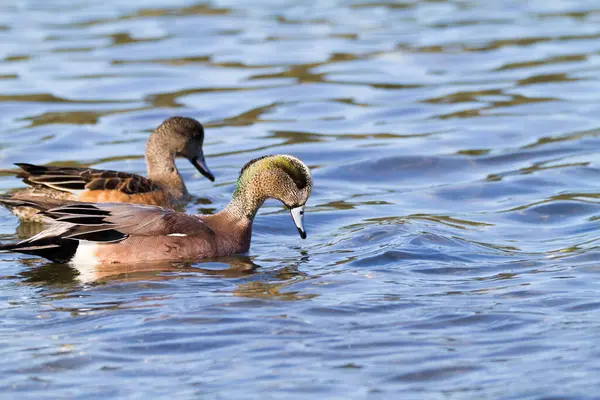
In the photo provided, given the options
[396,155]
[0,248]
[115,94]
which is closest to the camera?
[0,248]

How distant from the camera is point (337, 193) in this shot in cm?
1077

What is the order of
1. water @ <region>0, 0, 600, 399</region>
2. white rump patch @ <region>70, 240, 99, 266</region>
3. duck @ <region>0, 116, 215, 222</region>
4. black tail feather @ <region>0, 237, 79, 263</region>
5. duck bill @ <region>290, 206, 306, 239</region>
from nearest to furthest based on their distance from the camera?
water @ <region>0, 0, 600, 399</region> → black tail feather @ <region>0, 237, 79, 263</region> → white rump patch @ <region>70, 240, 99, 266</region> → duck bill @ <region>290, 206, 306, 239</region> → duck @ <region>0, 116, 215, 222</region>

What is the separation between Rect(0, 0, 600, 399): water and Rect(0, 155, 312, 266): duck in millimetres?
171

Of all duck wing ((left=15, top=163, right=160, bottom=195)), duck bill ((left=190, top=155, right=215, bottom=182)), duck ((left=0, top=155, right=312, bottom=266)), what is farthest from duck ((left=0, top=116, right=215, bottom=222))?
duck ((left=0, top=155, right=312, bottom=266))

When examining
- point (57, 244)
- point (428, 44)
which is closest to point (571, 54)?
point (428, 44)

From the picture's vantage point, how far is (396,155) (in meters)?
11.9

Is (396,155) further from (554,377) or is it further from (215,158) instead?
(554,377)

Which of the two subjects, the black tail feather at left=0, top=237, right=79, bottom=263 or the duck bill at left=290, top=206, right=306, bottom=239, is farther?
the duck bill at left=290, top=206, right=306, bottom=239

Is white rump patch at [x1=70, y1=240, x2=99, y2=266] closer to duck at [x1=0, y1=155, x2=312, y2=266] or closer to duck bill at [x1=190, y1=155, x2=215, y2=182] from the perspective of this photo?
duck at [x1=0, y1=155, x2=312, y2=266]

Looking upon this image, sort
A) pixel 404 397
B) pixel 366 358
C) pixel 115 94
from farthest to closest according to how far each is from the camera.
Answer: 1. pixel 115 94
2. pixel 366 358
3. pixel 404 397

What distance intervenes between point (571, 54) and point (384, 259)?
8914 millimetres

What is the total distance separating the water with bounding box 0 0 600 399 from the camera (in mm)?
5805

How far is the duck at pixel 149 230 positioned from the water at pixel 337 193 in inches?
6.7

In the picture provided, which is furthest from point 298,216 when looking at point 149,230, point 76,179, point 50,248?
point 76,179
